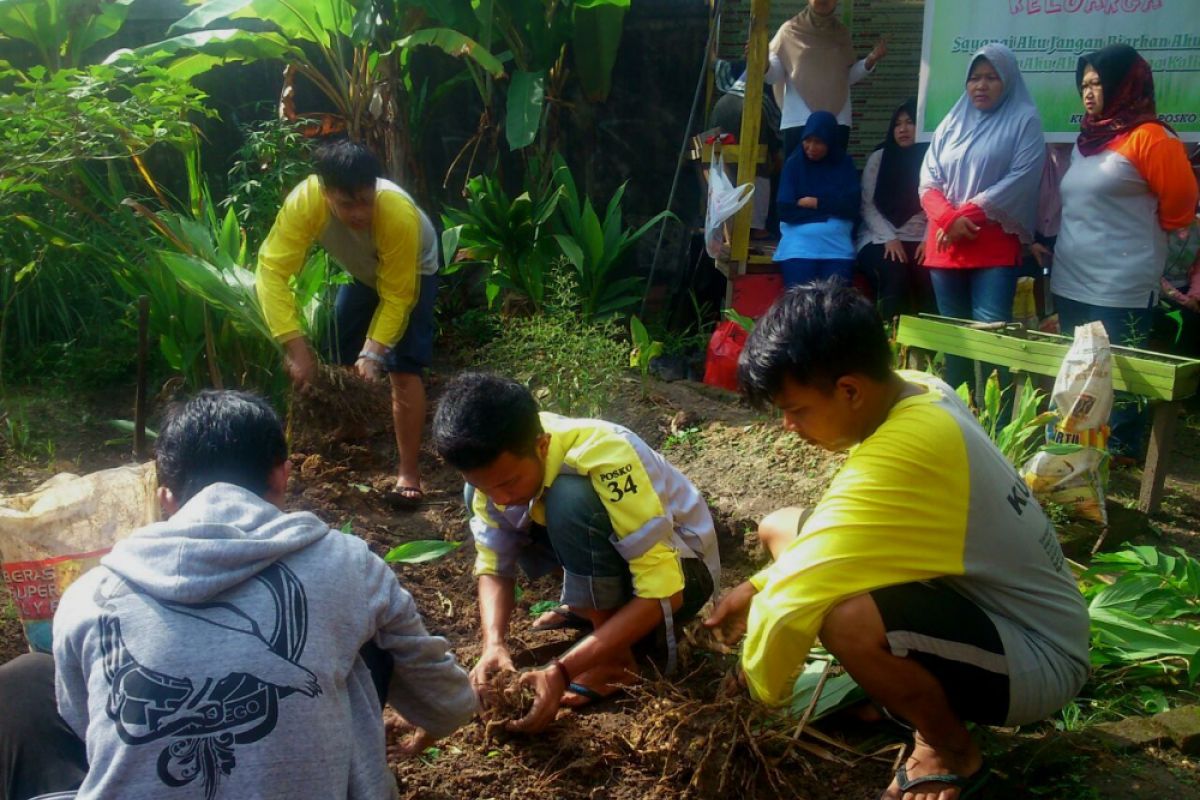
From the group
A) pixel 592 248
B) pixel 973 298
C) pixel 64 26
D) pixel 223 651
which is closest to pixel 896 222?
pixel 973 298

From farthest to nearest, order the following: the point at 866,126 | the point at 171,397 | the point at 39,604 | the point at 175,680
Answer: the point at 866,126 < the point at 171,397 < the point at 39,604 < the point at 175,680

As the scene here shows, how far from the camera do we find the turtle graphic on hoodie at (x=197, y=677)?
1570mm

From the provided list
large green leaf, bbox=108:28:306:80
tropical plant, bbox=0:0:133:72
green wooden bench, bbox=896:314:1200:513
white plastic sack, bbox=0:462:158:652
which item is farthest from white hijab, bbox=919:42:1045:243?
tropical plant, bbox=0:0:133:72

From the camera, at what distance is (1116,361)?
3.66m

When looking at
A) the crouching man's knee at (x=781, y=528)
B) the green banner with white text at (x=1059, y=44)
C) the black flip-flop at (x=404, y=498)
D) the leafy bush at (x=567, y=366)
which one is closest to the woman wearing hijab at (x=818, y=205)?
the green banner with white text at (x=1059, y=44)

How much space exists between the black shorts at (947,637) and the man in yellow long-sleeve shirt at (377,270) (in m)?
2.50

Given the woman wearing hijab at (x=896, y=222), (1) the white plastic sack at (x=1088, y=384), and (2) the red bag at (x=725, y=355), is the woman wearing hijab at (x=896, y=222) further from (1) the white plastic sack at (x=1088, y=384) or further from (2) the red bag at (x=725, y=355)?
(1) the white plastic sack at (x=1088, y=384)

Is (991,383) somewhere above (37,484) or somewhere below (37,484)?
above

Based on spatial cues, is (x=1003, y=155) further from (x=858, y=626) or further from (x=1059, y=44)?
(x=858, y=626)

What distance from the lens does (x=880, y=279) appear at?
5461mm

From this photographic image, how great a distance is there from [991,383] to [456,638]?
6.79 feet

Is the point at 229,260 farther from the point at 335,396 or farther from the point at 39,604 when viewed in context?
the point at 39,604

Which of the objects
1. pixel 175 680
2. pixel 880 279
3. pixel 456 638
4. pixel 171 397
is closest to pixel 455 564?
pixel 456 638

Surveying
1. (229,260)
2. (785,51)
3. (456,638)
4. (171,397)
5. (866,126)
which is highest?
(785,51)
